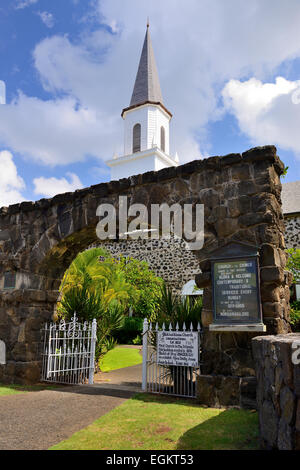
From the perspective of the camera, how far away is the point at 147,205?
646cm

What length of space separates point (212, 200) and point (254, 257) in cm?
118

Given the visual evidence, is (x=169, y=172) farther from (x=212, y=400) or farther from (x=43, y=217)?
(x=212, y=400)

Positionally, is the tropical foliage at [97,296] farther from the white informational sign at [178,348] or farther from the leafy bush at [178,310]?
the white informational sign at [178,348]

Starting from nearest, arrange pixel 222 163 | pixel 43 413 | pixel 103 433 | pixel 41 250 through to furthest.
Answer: pixel 103 433
pixel 43 413
pixel 222 163
pixel 41 250

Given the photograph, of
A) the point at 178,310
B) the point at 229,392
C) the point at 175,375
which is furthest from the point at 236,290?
the point at 175,375

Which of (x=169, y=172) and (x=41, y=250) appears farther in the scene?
(x=41, y=250)

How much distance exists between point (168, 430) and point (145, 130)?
25.1m

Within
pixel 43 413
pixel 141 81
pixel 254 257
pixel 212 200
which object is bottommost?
pixel 43 413

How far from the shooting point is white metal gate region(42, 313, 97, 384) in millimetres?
7109

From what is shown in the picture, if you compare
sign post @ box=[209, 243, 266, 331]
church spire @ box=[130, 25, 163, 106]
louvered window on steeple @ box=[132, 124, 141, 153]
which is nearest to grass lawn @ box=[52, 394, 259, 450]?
sign post @ box=[209, 243, 266, 331]

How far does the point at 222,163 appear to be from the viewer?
5.78 m

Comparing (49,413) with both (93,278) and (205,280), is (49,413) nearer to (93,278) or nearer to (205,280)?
(205,280)

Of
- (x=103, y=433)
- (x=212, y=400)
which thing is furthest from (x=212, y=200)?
(x=103, y=433)

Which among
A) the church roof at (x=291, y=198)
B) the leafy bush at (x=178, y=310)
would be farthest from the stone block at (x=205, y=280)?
the church roof at (x=291, y=198)
